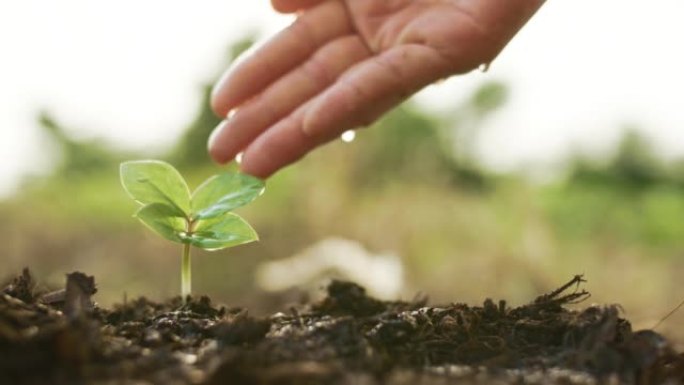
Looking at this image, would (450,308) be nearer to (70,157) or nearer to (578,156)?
(578,156)

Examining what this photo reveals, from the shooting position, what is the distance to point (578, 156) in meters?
9.09

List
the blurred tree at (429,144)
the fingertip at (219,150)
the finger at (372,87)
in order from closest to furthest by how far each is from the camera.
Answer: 1. the finger at (372,87)
2. the fingertip at (219,150)
3. the blurred tree at (429,144)

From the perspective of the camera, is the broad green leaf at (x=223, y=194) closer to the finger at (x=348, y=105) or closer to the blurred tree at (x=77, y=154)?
the finger at (x=348, y=105)

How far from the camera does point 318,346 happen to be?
1121mm

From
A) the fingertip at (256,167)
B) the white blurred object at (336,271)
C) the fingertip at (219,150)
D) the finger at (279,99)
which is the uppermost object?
the white blurred object at (336,271)

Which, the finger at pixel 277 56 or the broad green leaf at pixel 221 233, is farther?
the finger at pixel 277 56

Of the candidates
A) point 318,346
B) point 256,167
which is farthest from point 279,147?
point 318,346

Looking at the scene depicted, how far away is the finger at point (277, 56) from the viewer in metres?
2.11

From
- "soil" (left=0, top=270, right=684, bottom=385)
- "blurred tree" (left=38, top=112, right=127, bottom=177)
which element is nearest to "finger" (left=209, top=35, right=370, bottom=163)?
"soil" (left=0, top=270, right=684, bottom=385)

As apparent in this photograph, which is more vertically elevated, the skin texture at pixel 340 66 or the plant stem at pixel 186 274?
the skin texture at pixel 340 66

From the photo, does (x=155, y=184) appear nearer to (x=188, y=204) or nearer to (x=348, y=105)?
(x=188, y=204)

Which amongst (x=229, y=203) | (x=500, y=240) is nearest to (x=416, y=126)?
(x=500, y=240)

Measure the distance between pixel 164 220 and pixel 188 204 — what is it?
65mm

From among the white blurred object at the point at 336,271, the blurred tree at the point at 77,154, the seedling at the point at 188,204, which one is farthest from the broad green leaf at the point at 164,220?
the blurred tree at the point at 77,154
